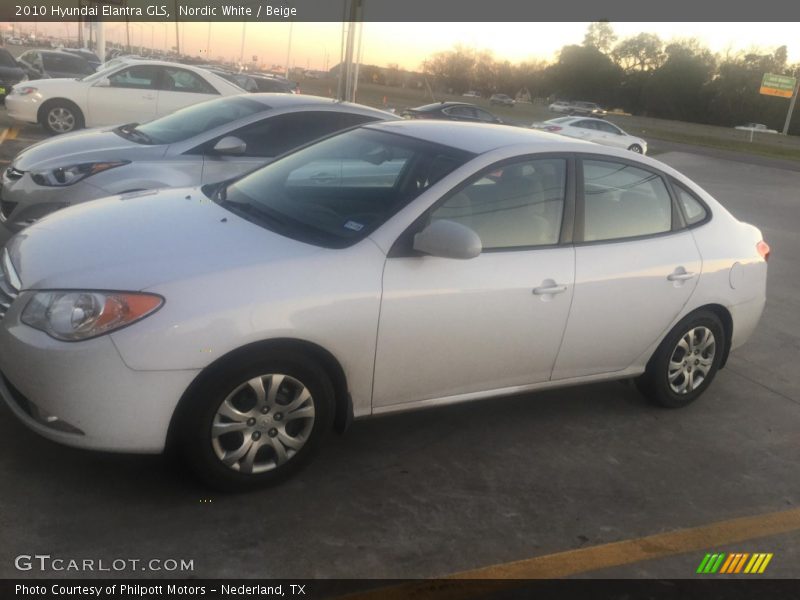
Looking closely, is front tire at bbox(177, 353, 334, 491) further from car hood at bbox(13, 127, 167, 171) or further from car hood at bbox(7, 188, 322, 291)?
car hood at bbox(13, 127, 167, 171)

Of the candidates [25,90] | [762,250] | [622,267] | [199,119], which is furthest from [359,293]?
[25,90]

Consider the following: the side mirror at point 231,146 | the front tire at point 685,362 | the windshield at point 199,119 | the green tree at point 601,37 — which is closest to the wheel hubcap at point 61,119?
the windshield at point 199,119

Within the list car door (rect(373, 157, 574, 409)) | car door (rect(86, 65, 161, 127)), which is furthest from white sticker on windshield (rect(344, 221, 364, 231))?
car door (rect(86, 65, 161, 127))

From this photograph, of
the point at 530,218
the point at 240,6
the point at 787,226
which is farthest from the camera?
the point at 240,6

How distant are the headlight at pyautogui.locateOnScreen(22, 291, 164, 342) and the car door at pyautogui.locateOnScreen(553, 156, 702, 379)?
2219 mm

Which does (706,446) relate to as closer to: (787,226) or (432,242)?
(432,242)

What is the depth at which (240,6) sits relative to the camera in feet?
83.0

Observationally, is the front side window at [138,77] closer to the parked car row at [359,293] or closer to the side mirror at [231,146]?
the side mirror at [231,146]

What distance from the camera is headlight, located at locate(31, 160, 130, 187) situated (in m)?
6.20

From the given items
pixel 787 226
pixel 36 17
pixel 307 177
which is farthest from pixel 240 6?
pixel 307 177

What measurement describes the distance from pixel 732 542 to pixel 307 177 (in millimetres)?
2840

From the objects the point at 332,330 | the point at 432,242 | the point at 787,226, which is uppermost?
the point at 432,242

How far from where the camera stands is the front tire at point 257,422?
128 inches

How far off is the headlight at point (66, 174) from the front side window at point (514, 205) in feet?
11.7
